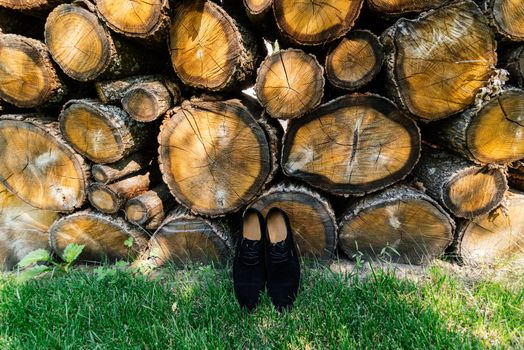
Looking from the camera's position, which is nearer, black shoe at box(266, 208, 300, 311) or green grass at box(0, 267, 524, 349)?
green grass at box(0, 267, 524, 349)

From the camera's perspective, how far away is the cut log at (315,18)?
1.63 m

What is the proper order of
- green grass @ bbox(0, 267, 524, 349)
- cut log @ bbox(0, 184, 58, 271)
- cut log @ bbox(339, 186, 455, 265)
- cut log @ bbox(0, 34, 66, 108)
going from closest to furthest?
1. green grass @ bbox(0, 267, 524, 349)
2. cut log @ bbox(0, 34, 66, 108)
3. cut log @ bbox(339, 186, 455, 265)
4. cut log @ bbox(0, 184, 58, 271)

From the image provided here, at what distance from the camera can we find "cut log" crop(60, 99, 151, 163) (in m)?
1.88

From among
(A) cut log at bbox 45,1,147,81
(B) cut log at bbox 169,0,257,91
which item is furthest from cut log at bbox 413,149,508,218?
(A) cut log at bbox 45,1,147,81

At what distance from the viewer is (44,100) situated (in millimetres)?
1942

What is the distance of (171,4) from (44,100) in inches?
36.8

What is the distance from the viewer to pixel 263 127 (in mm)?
1884

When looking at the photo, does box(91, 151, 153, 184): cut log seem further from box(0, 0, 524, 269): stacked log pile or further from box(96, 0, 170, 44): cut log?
box(96, 0, 170, 44): cut log

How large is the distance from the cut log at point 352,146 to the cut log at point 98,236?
43.9 inches

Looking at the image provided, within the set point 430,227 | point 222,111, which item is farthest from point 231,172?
point 430,227

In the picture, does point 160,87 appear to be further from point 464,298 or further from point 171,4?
point 464,298

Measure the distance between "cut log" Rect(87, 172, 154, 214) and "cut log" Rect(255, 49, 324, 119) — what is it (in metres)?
1.01

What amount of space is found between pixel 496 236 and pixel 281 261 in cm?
135

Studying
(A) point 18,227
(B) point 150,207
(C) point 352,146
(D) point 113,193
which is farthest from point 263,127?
(A) point 18,227
